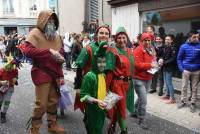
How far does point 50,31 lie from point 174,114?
360cm

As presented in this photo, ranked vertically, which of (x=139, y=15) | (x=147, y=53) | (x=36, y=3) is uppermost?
(x=36, y=3)

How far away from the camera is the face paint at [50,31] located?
5664 millimetres

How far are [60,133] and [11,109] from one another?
235 centimetres

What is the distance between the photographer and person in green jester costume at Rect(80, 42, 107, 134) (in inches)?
181

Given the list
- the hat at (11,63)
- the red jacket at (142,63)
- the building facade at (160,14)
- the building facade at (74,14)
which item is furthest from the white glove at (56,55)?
the building facade at (74,14)

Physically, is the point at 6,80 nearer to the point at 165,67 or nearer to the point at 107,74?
the point at 107,74

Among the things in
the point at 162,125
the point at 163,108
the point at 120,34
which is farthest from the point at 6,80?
the point at 163,108

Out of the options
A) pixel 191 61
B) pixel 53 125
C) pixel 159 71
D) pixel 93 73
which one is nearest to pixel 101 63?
pixel 93 73

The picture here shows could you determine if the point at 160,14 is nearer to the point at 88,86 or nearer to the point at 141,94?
the point at 141,94

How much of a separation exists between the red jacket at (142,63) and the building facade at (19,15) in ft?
101

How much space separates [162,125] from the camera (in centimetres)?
691

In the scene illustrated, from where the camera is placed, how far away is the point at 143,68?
6.52m

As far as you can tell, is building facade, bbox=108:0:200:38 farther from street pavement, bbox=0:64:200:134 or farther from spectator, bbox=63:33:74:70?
street pavement, bbox=0:64:200:134

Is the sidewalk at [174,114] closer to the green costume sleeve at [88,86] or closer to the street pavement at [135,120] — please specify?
the street pavement at [135,120]
